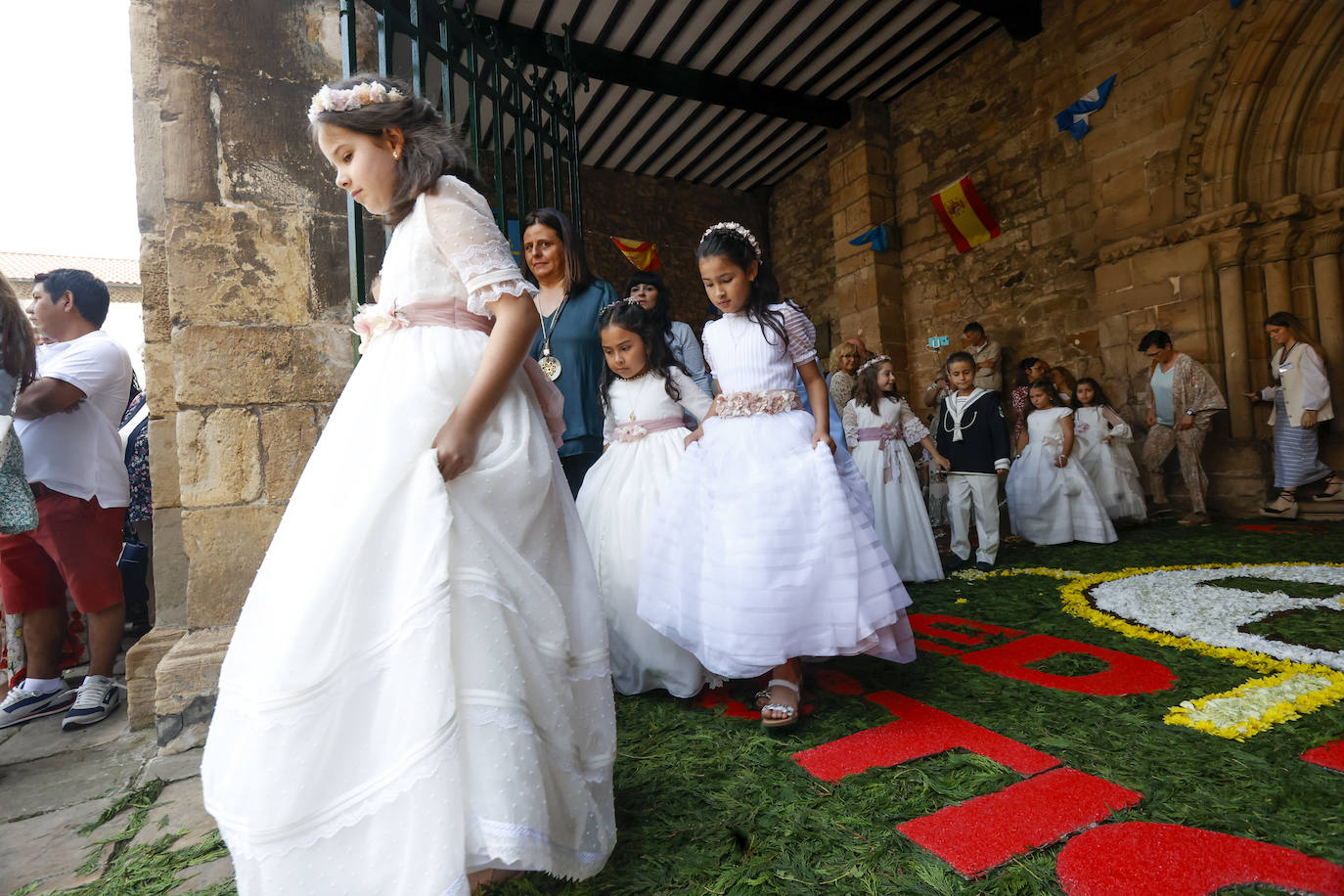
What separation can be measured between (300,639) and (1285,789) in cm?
216

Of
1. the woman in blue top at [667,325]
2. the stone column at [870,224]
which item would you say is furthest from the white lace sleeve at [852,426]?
the stone column at [870,224]

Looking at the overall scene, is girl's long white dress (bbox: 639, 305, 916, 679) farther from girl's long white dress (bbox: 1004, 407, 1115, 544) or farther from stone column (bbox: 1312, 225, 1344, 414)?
stone column (bbox: 1312, 225, 1344, 414)

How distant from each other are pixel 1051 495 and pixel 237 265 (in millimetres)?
6015

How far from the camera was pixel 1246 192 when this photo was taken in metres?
6.50

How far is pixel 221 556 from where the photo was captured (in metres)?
2.51

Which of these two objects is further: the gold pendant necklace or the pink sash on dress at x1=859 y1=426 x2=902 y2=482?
the pink sash on dress at x1=859 y1=426 x2=902 y2=482

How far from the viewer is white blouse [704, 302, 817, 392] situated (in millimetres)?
2604

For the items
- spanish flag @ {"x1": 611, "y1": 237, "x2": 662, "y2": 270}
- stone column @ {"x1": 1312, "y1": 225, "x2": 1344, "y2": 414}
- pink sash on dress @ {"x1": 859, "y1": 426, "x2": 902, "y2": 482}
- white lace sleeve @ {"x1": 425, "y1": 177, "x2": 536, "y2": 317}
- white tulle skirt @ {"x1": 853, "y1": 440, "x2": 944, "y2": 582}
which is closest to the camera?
white lace sleeve @ {"x1": 425, "y1": 177, "x2": 536, "y2": 317}

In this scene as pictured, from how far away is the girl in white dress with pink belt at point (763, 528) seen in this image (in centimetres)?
216

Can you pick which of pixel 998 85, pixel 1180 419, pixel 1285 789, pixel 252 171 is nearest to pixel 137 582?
pixel 252 171

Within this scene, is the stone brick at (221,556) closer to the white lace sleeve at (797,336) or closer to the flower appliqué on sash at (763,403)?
the flower appliqué on sash at (763,403)

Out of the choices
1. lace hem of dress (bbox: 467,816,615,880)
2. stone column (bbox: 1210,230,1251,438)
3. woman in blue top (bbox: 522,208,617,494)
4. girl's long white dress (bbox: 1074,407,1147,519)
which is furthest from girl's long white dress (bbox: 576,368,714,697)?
stone column (bbox: 1210,230,1251,438)

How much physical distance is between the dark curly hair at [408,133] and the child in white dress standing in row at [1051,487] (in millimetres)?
5712

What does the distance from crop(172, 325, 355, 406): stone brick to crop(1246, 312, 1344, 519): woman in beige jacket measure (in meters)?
7.32
